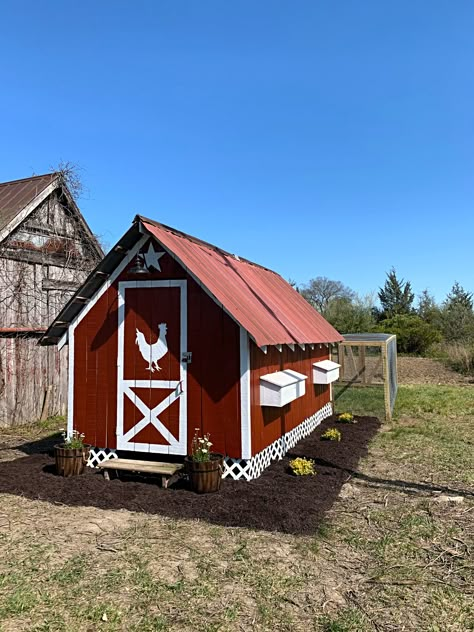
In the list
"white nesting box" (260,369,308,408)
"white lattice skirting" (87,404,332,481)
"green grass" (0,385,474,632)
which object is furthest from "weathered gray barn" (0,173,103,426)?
"white nesting box" (260,369,308,408)

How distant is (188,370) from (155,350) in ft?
2.08

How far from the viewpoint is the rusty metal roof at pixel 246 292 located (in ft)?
22.2

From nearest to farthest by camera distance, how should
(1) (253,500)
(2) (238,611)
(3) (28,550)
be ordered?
(2) (238,611)
(3) (28,550)
(1) (253,500)

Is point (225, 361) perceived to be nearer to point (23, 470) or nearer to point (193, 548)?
point (193, 548)

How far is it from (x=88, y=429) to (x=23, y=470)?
1.10 m

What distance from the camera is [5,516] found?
548 cm

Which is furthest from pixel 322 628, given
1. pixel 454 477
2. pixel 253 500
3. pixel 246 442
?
pixel 454 477

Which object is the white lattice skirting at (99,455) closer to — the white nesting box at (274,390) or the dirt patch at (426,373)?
the white nesting box at (274,390)

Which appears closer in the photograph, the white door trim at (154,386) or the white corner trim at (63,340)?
the white door trim at (154,386)

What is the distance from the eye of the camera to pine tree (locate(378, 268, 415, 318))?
41750 mm

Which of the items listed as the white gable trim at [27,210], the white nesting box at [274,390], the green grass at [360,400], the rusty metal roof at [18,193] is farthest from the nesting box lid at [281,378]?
the rusty metal roof at [18,193]

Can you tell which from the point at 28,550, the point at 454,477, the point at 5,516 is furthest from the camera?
the point at 454,477

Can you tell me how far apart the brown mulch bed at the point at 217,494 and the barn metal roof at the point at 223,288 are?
1.91 meters

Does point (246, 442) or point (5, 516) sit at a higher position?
point (246, 442)
